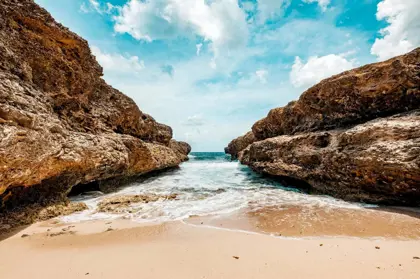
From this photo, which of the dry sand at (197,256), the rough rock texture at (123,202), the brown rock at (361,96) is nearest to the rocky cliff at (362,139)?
the brown rock at (361,96)

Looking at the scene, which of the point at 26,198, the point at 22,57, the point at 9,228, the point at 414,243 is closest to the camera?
the point at 414,243

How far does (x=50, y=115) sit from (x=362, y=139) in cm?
1115

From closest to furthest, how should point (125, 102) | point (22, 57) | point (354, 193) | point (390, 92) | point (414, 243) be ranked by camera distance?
1. point (414, 243)
2. point (22, 57)
3. point (354, 193)
4. point (390, 92)
5. point (125, 102)

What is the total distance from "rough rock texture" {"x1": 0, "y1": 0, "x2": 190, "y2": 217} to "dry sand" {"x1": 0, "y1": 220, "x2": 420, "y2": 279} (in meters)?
1.87

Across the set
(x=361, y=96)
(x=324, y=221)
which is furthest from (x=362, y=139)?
(x=324, y=221)

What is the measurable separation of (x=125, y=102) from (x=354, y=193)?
12729mm

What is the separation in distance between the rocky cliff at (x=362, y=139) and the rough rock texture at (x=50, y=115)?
894cm

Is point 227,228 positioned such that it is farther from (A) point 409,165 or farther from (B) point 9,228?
(A) point 409,165

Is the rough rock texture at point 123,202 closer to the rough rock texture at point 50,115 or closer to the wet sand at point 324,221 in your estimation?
the rough rock texture at point 50,115

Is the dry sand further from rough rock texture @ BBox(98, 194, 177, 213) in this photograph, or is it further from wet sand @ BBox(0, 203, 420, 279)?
rough rock texture @ BBox(98, 194, 177, 213)

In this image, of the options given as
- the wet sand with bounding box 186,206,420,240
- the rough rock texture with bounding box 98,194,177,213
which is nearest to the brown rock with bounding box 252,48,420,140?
the wet sand with bounding box 186,206,420,240

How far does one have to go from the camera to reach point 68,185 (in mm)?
7395

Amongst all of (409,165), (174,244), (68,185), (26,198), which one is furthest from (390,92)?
(26,198)

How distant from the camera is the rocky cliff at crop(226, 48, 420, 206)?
683 cm
